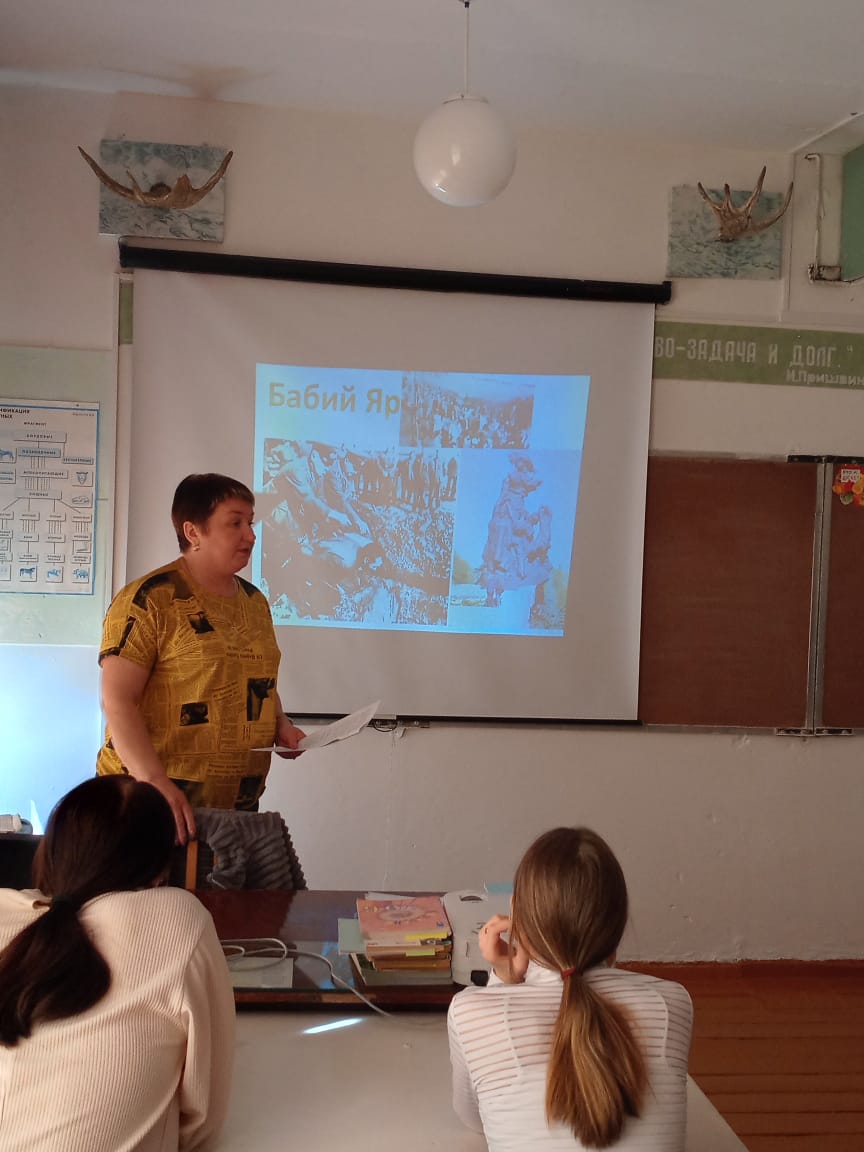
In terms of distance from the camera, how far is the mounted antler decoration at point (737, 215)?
3.45 m

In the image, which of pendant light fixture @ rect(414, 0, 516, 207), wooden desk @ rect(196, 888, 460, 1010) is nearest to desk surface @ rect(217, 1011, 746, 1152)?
wooden desk @ rect(196, 888, 460, 1010)

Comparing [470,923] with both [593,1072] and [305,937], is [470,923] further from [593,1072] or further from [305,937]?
[593,1072]

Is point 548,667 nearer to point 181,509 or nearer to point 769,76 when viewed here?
point 181,509

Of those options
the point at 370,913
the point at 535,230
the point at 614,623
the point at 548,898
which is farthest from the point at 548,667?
the point at 548,898

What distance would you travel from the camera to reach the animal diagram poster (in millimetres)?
3281

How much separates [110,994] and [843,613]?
3083 millimetres

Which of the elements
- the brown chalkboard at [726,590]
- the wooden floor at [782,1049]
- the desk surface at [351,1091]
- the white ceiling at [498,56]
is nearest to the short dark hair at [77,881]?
the desk surface at [351,1091]

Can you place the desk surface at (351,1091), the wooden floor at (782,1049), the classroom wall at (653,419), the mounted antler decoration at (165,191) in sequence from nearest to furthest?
1. the desk surface at (351,1091)
2. the wooden floor at (782,1049)
3. the mounted antler decoration at (165,191)
4. the classroom wall at (653,419)

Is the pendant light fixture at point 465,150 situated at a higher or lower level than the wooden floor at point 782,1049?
higher

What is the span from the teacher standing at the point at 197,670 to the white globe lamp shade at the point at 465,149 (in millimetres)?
933

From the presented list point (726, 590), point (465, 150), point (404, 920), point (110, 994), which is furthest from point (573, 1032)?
point (726, 590)

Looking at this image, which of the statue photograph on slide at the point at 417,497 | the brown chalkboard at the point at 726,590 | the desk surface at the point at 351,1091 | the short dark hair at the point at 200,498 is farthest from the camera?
the brown chalkboard at the point at 726,590

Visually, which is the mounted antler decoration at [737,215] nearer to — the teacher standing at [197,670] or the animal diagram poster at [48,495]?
the teacher standing at [197,670]

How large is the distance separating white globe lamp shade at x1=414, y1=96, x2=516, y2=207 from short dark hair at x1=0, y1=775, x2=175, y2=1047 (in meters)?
1.78
